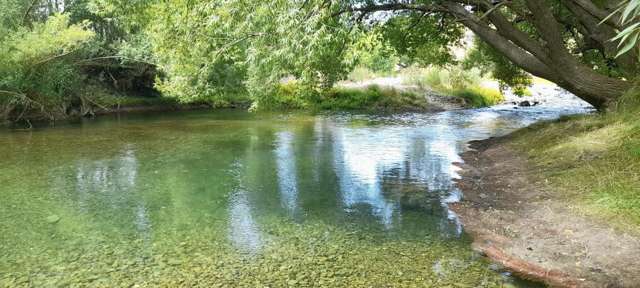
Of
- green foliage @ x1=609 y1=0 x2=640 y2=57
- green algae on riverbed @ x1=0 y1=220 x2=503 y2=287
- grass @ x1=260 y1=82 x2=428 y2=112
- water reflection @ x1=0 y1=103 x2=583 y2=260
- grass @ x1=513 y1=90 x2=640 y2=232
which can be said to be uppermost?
green foliage @ x1=609 y1=0 x2=640 y2=57

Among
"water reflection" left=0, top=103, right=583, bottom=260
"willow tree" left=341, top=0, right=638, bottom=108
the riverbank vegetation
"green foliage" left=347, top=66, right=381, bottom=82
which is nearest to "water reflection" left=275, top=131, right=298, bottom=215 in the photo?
"water reflection" left=0, top=103, right=583, bottom=260

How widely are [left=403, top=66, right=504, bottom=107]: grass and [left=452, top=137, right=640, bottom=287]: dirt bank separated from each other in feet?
77.5

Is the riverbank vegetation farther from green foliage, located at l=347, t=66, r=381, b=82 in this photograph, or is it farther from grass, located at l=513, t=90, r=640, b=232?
green foliage, located at l=347, t=66, r=381, b=82

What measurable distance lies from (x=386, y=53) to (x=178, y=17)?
9.25m

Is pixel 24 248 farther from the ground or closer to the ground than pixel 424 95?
closer to the ground

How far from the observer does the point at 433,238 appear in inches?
303

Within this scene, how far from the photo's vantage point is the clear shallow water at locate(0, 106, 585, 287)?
6.48 meters

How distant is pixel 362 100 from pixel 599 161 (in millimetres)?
23214

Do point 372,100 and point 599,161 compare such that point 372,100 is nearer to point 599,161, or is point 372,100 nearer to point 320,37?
point 599,161

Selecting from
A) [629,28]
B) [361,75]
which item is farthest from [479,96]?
[629,28]

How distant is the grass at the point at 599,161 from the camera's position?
7.36 metres

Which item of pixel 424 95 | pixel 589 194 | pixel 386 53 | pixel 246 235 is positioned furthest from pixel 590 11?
pixel 424 95

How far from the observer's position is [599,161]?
9109 mm

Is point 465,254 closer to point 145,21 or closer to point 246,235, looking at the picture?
point 246,235
